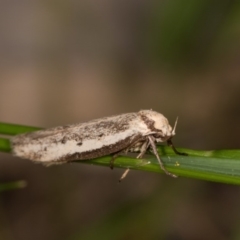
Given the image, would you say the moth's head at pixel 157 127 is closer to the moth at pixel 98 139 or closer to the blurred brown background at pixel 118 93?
the moth at pixel 98 139

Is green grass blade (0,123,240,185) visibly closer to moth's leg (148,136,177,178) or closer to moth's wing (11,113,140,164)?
moth's leg (148,136,177,178)

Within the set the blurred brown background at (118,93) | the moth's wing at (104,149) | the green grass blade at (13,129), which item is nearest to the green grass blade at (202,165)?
the moth's wing at (104,149)

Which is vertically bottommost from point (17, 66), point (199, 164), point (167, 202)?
point (167, 202)

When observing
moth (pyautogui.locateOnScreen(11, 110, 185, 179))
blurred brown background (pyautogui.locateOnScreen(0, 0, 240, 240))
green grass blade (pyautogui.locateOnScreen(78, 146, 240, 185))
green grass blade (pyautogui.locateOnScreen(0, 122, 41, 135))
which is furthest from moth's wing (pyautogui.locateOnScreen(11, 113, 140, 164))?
blurred brown background (pyautogui.locateOnScreen(0, 0, 240, 240))

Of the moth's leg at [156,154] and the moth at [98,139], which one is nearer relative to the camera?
the moth's leg at [156,154]

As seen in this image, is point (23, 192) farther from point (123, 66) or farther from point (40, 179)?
point (123, 66)

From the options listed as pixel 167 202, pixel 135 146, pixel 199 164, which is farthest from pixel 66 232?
pixel 199 164
